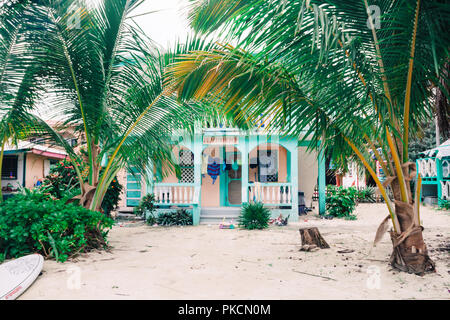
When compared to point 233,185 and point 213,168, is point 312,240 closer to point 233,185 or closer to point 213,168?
point 213,168

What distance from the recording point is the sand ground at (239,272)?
135 inches

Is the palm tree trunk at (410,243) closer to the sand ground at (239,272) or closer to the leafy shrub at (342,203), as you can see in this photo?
the sand ground at (239,272)

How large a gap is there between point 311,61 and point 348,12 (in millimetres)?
621

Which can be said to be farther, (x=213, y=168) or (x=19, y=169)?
(x=19, y=169)

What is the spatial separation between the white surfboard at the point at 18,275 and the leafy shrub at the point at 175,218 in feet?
18.4

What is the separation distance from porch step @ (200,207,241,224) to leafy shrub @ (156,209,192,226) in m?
0.56

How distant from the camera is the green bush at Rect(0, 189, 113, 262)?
4578 millimetres

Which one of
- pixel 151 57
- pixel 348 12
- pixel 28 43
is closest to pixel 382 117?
pixel 348 12

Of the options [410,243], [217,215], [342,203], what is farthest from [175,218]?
[410,243]

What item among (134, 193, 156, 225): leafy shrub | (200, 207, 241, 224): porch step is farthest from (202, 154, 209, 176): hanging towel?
(134, 193, 156, 225): leafy shrub

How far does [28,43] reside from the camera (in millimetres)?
4922

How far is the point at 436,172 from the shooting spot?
45.6ft

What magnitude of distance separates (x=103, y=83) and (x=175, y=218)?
5.54 metres
